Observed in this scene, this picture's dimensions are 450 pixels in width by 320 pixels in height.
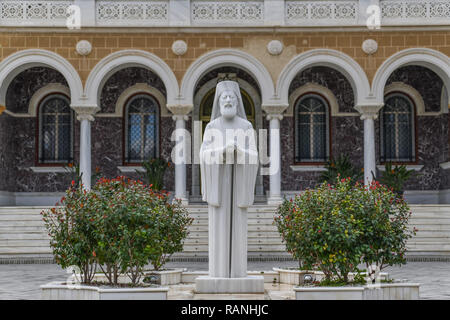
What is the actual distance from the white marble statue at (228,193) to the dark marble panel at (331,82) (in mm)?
13548

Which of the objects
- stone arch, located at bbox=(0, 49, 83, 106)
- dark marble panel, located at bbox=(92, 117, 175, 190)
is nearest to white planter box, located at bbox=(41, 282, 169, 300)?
stone arch, located at bbox=(0, 49, 83, 106)

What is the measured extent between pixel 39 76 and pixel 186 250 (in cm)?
871

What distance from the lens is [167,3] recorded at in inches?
738

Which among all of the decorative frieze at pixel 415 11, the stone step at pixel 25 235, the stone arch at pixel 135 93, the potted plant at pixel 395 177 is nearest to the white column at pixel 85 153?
the stone step at pixel 25 235

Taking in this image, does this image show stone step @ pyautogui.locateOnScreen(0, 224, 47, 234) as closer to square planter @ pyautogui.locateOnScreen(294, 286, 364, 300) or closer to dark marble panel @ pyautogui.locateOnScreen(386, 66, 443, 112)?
square planter @ pyautogui.locateOnScreen(294, 286, 364, 300)

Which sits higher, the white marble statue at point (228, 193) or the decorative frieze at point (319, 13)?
the decorative frieze at point (319, 13)

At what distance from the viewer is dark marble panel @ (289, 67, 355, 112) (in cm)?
2116

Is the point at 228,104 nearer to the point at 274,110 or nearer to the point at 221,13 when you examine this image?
the point at 274,110

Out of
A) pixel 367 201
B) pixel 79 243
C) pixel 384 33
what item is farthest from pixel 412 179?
pixel 79 243

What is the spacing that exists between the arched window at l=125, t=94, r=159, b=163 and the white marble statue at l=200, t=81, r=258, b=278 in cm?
1334

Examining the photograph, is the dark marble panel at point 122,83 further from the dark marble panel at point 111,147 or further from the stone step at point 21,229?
the stone step at point 21,229

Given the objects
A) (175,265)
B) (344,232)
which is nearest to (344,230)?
(344,232)

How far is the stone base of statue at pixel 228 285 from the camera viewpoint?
7672 mm
